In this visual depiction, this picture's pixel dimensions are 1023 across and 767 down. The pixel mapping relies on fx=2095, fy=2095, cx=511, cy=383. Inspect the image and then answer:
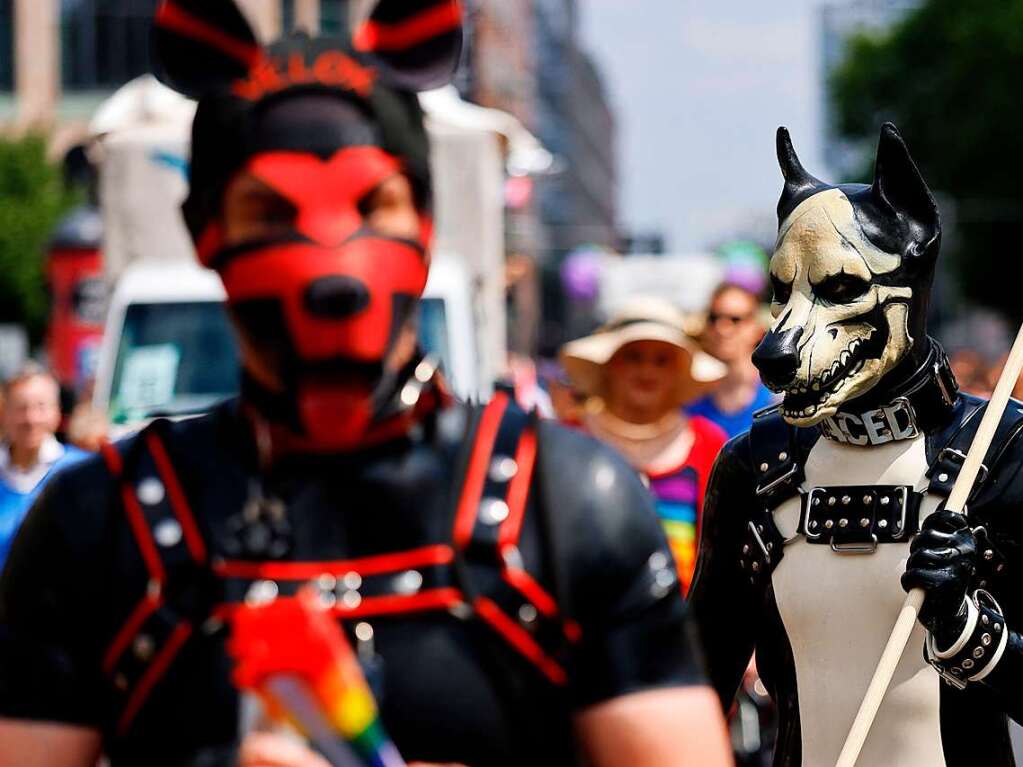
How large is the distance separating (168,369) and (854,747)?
756 cm

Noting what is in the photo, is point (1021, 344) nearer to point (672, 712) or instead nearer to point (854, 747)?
point (854, 747)

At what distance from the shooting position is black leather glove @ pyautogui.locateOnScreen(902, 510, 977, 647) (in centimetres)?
369

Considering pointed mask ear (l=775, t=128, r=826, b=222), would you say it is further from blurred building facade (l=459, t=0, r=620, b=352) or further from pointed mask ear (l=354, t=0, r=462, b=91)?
blurred building facade (l=459, t=0, r=620, b=352)

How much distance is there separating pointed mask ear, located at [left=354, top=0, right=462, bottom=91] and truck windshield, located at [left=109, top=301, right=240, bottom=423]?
8230 mm

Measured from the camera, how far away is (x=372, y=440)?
2340 millimetres

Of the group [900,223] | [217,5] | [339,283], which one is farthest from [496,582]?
[900,223]

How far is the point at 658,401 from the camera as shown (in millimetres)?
7359

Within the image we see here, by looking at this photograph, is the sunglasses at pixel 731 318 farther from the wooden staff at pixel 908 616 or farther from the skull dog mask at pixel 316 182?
the skull dog mask at pixel 316 182

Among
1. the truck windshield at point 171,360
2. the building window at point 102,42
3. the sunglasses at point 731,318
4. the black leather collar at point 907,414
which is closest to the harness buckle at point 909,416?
the black leather collar at point 907,414

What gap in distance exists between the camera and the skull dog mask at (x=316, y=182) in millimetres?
2285

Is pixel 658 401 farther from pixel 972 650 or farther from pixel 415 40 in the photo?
pixel 415 40

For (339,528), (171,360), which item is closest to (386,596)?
(339,528)

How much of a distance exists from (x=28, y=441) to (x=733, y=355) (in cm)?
278

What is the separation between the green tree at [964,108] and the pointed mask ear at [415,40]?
4665cm
